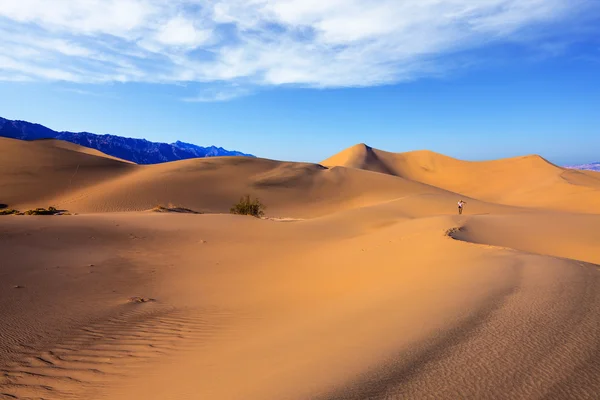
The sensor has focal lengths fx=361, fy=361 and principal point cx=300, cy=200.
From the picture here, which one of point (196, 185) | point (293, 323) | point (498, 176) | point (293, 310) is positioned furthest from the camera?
point (498, 176)

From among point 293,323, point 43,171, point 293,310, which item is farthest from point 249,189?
point 293,323

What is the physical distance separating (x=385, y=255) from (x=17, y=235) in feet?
33.5

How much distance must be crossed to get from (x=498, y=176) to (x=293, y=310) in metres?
71.3

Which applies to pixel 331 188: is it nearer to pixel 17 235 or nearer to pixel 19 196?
pixel 19 196

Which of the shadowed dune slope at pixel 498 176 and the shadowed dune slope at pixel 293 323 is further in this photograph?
the shadowed dune slope at pixel 498 176

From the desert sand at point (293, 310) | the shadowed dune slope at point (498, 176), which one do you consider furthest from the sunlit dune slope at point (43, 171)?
the shadowed dune slope at point (498, 176)

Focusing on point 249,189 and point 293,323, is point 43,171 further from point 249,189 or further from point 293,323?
point 293,323

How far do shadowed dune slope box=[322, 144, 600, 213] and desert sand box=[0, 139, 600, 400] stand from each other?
33.3m

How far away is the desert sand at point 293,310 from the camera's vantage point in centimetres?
285

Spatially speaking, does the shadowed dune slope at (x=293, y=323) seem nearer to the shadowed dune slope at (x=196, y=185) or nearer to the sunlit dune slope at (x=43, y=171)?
the shadowed dune slope at (x=196, y=185)

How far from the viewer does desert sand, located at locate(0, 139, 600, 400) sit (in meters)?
2.85

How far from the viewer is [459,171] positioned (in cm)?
7262

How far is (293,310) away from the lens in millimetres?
6152

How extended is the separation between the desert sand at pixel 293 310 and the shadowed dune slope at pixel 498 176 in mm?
33335
